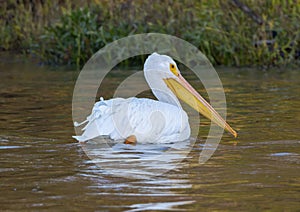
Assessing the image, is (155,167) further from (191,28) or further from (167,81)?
(191,28)

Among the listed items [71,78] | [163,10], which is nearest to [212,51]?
[163,10]

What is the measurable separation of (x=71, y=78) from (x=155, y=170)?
6141mm

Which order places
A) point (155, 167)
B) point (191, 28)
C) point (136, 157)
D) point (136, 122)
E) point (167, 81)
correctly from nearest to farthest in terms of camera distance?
point (155, 167), point (136, 157), point (136, 122), point (167, 81), point (191, 28)

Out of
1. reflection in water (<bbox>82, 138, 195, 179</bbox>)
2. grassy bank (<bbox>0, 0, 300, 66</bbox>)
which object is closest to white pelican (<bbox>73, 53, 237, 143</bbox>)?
reflection in water (<bbox>82, 138, 195, 179</bbox>)

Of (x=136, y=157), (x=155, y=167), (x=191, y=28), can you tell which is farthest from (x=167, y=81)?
(x=191, y=28)

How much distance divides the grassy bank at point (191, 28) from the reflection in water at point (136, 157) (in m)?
5.65

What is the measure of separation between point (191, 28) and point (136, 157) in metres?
7.06

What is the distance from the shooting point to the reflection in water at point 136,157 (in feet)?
16.9

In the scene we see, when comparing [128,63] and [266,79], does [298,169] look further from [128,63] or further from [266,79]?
[128,63]

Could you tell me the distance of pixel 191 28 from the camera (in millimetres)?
12516

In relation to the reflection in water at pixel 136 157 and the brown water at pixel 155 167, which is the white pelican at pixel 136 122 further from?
the brown water at pixel 155 167

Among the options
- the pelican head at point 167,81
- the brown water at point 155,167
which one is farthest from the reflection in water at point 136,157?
the pelican head at point 167,81

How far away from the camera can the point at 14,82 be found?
10758 millimetres

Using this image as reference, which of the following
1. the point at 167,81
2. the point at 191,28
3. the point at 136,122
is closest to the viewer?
the point at 136,122
